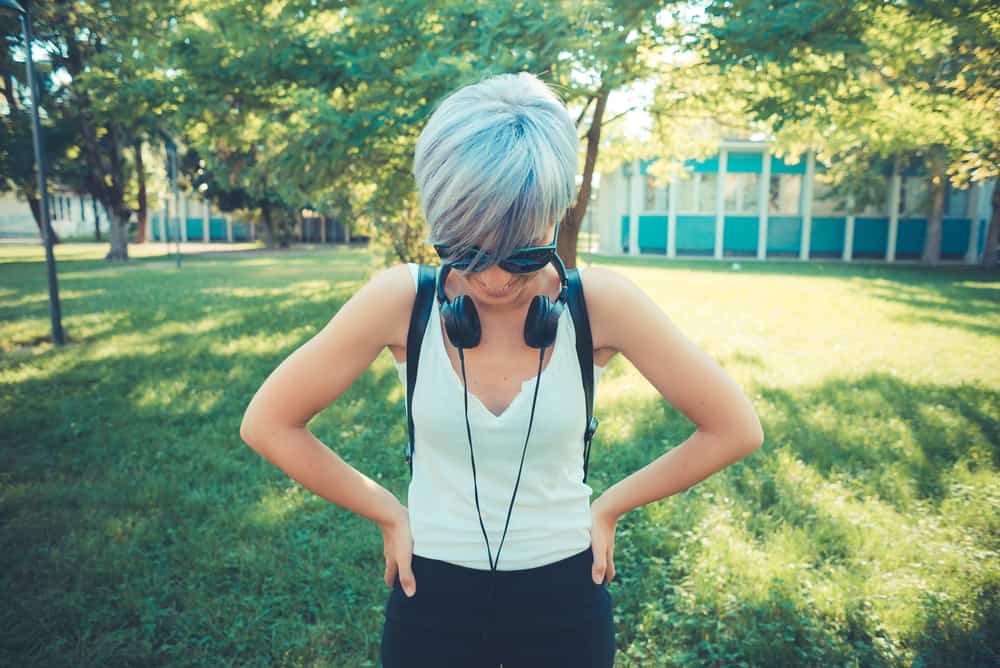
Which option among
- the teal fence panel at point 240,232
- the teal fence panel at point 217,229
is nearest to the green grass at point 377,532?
the teal fence panel at point 240,232

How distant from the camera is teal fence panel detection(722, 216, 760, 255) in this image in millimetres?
36000

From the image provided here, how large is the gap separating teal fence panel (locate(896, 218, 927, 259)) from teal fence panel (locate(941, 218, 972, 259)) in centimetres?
97

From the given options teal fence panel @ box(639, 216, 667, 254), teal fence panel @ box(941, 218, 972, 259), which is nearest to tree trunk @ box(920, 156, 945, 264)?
teal fence panel @ box(941, 218, 972, 259)

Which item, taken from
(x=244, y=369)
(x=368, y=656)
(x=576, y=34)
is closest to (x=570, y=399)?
(x=368, y=656)

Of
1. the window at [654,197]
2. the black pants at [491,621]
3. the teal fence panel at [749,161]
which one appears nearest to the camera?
the black pants at [491,621]

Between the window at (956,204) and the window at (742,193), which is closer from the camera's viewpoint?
the window at (956,204)

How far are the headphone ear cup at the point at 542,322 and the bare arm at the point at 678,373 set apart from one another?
10cm

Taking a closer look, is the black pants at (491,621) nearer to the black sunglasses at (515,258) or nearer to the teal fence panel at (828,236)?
the black sunglasses at (515,258)

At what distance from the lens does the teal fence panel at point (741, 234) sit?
3600cm

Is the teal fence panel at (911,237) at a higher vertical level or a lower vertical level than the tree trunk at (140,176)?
lower

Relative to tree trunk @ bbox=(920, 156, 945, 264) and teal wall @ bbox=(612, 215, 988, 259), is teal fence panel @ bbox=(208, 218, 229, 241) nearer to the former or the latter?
teal wall @ bbox=(612, 215, 988, 259)

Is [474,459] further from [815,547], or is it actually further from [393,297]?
[815,547]

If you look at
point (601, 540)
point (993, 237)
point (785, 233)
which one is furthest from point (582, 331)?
point (785, 233)

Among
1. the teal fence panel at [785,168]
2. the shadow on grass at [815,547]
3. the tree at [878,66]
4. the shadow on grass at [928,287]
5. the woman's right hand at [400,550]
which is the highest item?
the teal fence panel at [785,168]
